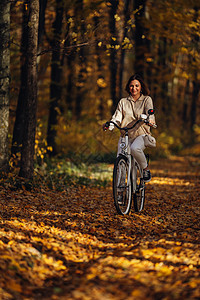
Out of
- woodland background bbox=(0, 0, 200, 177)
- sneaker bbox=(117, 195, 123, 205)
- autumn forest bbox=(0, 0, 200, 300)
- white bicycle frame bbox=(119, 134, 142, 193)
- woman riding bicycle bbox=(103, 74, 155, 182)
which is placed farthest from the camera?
woodland background bbox=(0, 0, 200, 177)

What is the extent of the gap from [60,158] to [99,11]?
5743mm

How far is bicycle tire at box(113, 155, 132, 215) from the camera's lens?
6.01 meters

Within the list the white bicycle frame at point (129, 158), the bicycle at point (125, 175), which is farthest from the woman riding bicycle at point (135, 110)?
the bicycle at point (125, 175)

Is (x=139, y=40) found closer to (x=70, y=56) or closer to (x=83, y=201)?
(x=70, y=56)

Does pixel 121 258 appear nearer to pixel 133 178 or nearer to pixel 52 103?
pixel 133 178

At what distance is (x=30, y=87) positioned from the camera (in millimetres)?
8156

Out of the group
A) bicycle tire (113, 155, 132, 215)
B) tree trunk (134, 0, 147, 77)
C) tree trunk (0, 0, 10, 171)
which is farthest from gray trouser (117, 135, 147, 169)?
tree trunk (134, 0, 147, 77)

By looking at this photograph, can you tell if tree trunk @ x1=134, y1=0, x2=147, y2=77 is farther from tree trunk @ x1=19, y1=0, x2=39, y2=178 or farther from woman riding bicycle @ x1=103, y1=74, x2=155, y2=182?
woman riding bicycle @ x1=103, y1=74, x2=155, y2=182

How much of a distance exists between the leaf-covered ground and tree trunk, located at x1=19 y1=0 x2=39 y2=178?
2.70ft

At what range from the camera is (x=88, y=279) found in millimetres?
3660

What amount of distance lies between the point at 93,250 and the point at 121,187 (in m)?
→ 1.67

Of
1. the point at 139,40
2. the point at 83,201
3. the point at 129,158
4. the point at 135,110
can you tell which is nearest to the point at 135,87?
the point at 135,110

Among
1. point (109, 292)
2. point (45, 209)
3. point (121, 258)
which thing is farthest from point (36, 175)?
point (109, 292)

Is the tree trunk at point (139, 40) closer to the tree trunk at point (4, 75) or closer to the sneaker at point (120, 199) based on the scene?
the tree trunk at point (4, 75)
